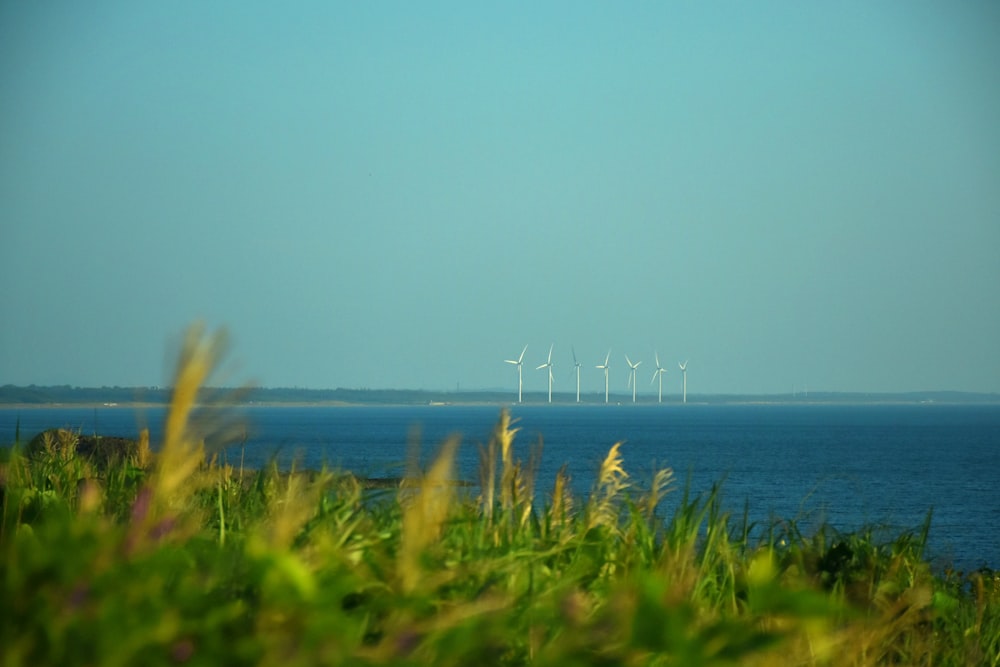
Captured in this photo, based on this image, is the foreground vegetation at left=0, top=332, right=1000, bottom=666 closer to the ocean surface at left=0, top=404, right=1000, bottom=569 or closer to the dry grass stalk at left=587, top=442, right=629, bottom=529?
the dry grass stalk at left=587, top=442, right=629, bottom=529

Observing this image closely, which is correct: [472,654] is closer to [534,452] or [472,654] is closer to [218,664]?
[218,664]

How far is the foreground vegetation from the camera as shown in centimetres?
279

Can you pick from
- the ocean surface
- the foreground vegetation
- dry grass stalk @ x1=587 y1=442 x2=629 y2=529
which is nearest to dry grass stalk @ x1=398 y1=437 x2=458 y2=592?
the foreground vegetation

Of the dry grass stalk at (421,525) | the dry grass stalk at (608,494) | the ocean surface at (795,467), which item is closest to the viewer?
the dry grass stalk at (421,525)

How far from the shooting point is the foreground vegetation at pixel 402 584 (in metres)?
2.79

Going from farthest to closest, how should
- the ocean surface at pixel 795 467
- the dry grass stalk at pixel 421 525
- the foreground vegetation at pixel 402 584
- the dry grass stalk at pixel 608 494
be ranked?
the ocean surface at pixel 795 467, the dry grass stalk at pixel 608 494, the dry grass stalk at pixel 421 525, the foreground vegetation at pixel 402 584

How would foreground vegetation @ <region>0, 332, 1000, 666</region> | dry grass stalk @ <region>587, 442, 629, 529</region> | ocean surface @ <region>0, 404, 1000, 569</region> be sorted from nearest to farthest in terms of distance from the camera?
foreground vegetation @ <region>0, 332, 1000, 666</region> → dry grass stalk @ <region>587, 442, 629, 529</region> → ocean surface @ <region>0, 404, 1000, 569</region>

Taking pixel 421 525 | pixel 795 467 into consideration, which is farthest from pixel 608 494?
pixel 795 467

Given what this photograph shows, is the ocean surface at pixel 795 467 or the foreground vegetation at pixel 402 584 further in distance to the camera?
the ocean surface at pixel 795 467

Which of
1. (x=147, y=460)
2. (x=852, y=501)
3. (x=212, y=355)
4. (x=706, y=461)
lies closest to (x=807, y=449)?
(x=706, y=461)

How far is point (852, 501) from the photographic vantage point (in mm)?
49250

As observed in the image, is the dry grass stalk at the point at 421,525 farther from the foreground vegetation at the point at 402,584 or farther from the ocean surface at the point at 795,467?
the ocean surface at the point at 795,467

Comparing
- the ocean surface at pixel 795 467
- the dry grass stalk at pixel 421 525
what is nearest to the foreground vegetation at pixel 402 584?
the dry grass stalk at pixel 421 525

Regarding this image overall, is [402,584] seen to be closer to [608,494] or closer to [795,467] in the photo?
[608,494]
